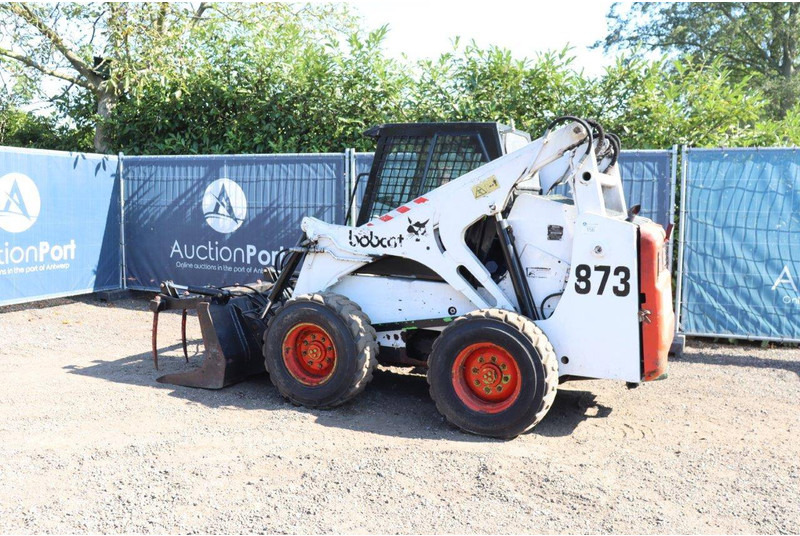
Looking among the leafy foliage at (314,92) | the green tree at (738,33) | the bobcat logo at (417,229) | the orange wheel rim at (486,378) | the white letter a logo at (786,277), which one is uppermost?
the green tree at (738,33)

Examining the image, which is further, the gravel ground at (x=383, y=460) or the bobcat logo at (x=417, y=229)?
the bobcat logo at (x=417, y=229)

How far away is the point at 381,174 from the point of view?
6.80m

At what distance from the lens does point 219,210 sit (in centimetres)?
1141

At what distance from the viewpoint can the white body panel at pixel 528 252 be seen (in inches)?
223

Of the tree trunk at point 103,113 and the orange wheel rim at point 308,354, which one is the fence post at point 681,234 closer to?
the orange wheel rim at point 308,354

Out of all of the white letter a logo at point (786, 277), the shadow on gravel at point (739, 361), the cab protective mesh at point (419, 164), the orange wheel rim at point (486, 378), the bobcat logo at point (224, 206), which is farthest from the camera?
the bobcat logo at point (224, 206)

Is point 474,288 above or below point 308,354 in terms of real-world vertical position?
above

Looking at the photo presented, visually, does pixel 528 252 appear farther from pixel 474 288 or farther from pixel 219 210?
pixel 219 210

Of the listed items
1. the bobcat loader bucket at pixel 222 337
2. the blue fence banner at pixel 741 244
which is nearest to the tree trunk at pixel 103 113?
the bobcat loader bucket at pixel 222 337

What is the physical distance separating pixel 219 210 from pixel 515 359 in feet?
22.7

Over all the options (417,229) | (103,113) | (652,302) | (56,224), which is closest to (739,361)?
(652,302)

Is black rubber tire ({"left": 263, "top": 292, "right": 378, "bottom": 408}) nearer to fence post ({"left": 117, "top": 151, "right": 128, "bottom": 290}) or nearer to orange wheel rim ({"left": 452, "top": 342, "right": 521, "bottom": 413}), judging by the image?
orange wheel rim ({"left": 452, "top": 342, "right": 521, "bottom": 413})

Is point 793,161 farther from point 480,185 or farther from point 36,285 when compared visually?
point 36,285

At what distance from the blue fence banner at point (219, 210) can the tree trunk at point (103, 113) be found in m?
3.25
